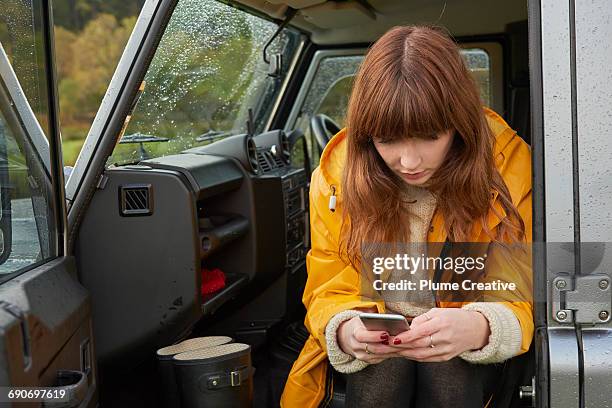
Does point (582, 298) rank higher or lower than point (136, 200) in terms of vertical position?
lower

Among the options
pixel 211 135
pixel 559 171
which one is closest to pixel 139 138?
pixel 211 135

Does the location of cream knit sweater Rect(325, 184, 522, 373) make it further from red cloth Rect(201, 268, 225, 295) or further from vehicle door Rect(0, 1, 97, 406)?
red cloth Rect(201, 268, 225, 295)

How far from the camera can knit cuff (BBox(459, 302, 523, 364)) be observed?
178cm

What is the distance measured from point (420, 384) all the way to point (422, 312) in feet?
0.56

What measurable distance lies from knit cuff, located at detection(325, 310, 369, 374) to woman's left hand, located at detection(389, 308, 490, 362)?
0.15 metres

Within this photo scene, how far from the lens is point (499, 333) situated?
1.78 meters

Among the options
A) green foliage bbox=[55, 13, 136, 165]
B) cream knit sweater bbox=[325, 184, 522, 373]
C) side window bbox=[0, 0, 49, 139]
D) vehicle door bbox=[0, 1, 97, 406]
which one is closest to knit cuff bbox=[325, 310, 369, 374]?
cream knit sweater bbox=[325, 184, 522, 373]

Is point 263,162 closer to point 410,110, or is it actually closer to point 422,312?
point 422,312

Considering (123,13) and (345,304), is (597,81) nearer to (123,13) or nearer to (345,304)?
(345,304)

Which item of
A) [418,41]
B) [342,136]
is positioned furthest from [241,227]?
[418,41]

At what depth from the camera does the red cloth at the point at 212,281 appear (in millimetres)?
2793

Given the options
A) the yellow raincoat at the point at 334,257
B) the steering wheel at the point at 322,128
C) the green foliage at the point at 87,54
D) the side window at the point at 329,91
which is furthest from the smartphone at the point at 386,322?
the green foliage at the point at 87,54

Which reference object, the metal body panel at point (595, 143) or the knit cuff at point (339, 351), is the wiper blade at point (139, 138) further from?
the metal body panel at point (595, 143)

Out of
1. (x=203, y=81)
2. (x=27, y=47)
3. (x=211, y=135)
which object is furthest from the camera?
(x=211, y=135)
